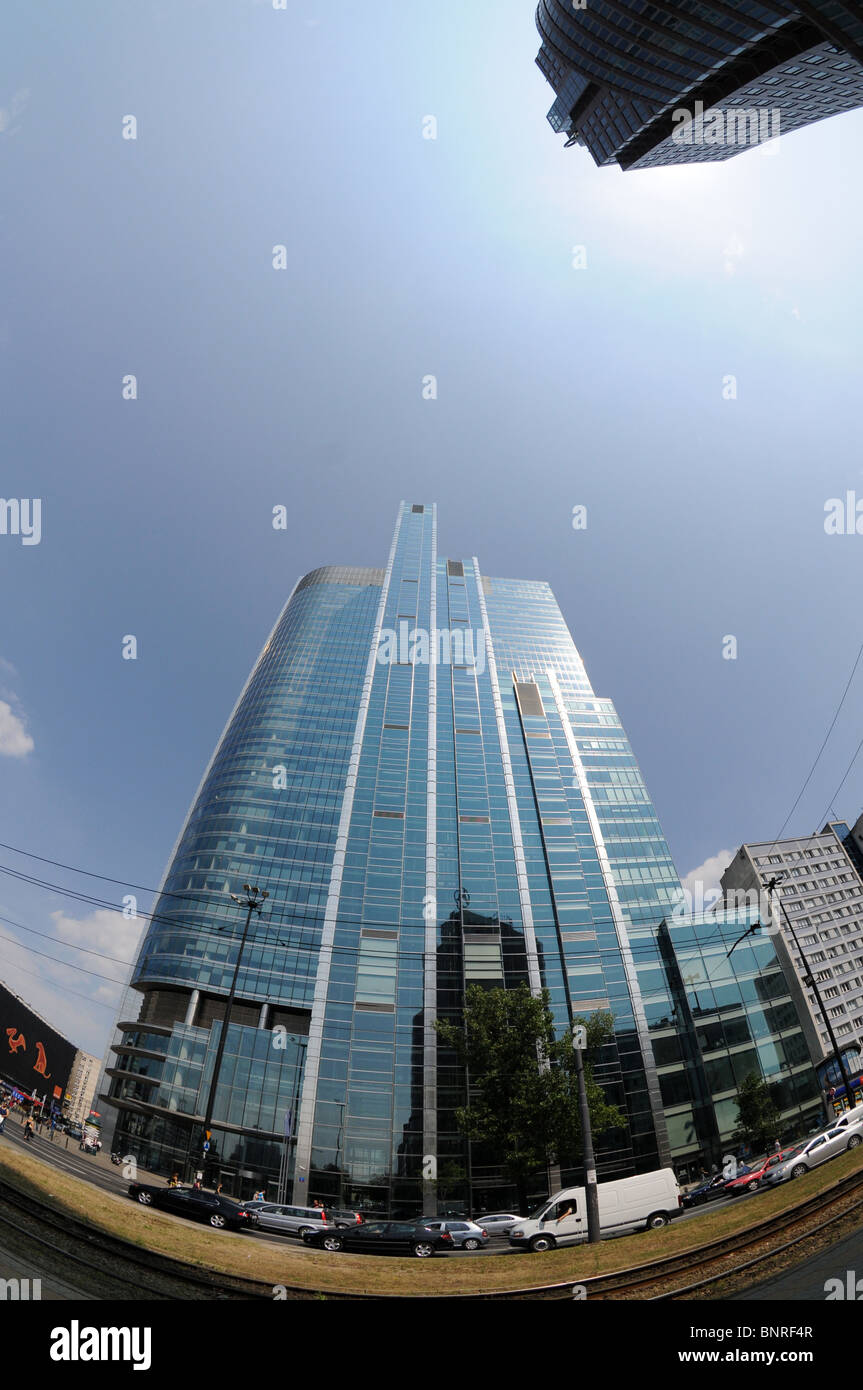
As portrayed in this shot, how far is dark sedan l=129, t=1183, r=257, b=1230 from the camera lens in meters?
20.2

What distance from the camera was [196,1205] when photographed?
20.4 m

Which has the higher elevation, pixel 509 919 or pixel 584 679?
pixel 584 679

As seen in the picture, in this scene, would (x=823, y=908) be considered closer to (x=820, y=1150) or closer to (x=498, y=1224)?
(x=498, y=1224)

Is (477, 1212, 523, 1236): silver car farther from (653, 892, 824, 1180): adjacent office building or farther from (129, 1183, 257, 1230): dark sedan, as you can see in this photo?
(653, 892, 824, 1180): adjacent office building

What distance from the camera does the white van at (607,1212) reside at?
21.1 m

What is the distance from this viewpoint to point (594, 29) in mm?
58469

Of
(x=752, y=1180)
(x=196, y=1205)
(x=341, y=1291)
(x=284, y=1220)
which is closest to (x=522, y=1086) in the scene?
(x=752, y=1180)

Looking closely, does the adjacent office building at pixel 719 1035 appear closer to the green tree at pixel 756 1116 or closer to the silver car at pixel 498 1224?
the green tree at pixel 756 1116

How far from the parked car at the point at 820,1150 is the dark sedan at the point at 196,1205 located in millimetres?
19440

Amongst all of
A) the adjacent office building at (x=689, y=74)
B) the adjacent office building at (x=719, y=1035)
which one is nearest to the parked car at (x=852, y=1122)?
the adjacent office building at (x=719, y=1035)

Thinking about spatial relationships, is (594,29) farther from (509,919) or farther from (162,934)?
(162,934)

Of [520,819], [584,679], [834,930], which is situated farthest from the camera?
[834,930]

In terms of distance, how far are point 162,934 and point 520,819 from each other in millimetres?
41127
